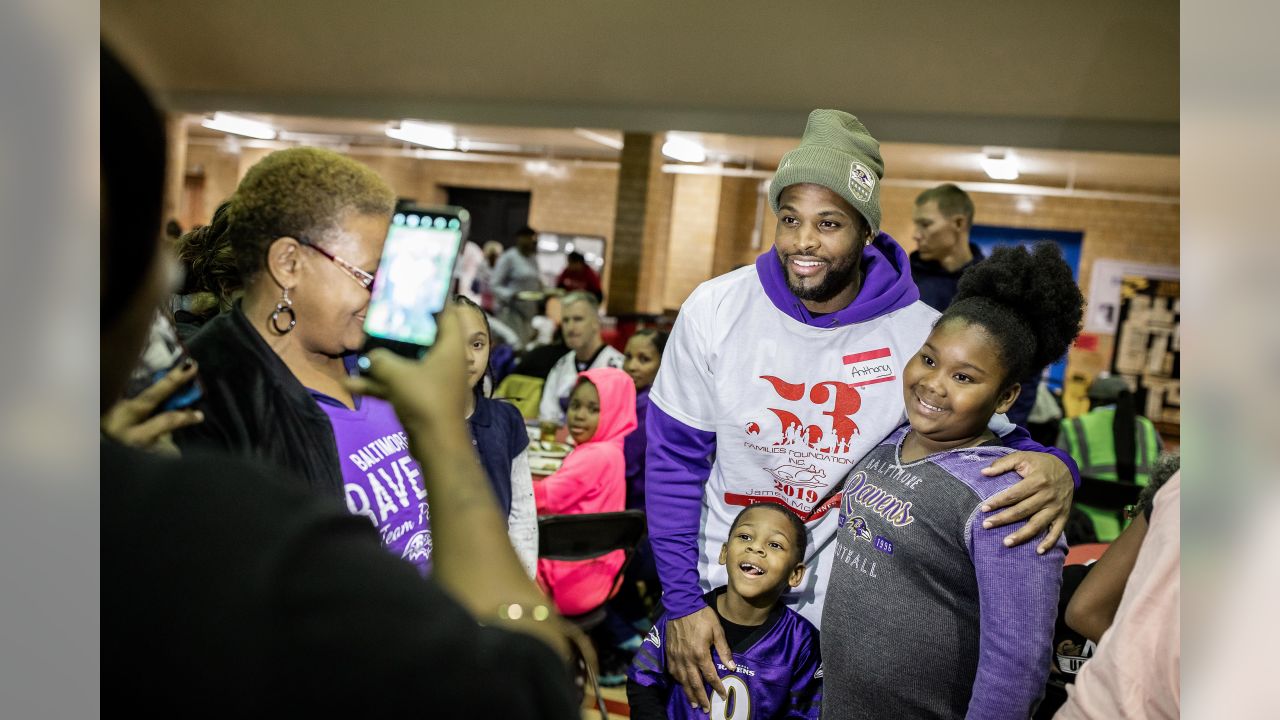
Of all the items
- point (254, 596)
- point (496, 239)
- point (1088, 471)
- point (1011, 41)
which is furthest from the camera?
point (496, 239)

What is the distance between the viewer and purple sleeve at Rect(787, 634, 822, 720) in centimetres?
163

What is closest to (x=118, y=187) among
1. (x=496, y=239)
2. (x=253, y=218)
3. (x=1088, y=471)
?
(x=253, y=218)

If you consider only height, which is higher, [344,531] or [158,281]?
[158,281]

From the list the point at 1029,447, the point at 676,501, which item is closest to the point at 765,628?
the point at 676,501

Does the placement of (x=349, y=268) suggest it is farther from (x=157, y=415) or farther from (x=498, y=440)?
(x=498, y=440)

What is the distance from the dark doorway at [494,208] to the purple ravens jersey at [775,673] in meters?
9.21

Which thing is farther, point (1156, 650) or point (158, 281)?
point (1156, 650)

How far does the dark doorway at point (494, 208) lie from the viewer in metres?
10.6

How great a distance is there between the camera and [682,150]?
10.5 ft

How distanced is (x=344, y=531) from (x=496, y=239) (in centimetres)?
1041
